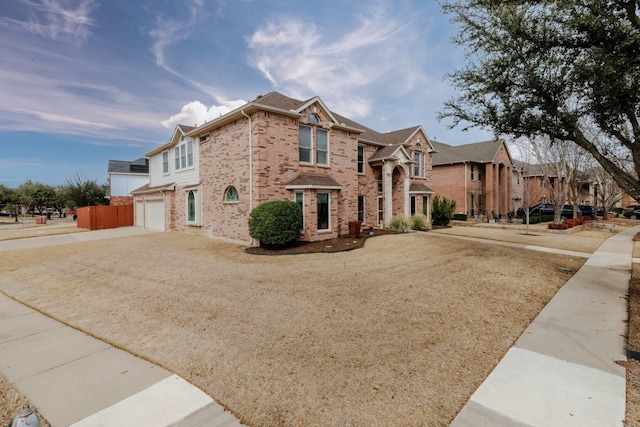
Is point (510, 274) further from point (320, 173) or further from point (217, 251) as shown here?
Answer: point (217, 251)

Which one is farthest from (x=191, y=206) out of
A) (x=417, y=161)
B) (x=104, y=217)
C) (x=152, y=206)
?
(x=417, y=161)

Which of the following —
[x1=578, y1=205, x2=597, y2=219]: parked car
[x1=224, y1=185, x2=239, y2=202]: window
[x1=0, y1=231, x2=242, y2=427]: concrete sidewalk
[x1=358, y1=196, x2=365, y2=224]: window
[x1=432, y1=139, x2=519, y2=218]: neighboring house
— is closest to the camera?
[x1=0, y1=231, x2=242, y2=427]: concrete sidewalk

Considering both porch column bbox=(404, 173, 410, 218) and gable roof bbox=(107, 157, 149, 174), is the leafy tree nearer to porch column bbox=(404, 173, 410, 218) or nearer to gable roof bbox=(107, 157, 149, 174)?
gable roof bbox=(107, 157, 149, 174)

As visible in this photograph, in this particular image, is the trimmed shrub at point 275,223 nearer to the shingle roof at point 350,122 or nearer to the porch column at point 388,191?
the shingle roof at point 350,122

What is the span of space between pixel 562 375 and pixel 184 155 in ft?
68.2

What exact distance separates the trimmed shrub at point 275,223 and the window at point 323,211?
1975 mm

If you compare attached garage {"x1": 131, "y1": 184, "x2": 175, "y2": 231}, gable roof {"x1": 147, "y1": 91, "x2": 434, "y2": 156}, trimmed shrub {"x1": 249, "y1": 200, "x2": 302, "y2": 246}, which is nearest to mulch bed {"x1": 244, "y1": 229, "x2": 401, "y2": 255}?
trimmed shrub {"x1": 249, "y1": 200, "x2": 302, "y2": 246}

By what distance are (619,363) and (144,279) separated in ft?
33.2

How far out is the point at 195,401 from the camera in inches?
118

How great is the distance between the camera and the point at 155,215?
71.6 feet

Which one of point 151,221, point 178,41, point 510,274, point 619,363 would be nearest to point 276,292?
point 619,363

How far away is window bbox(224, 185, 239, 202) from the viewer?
1443 cm

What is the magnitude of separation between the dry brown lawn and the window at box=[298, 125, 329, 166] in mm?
6080

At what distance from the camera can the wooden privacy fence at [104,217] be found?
22797 mm
